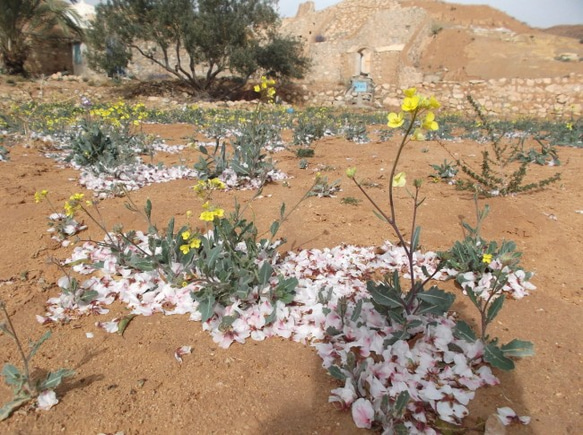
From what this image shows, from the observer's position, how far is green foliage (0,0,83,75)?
62.6ft

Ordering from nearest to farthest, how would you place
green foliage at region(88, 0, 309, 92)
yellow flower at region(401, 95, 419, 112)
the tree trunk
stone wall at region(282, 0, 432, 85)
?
yellow flower at region(401, 95, 419, 112) < green foliage at region(88, 0, 309, 92) < the tree trunk < stone wall at region(282, 0, 432, 85)

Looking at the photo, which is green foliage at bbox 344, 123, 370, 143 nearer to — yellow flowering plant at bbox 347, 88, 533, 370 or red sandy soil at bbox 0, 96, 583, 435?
red sandy soil at bbox 0, 96, 583, 435

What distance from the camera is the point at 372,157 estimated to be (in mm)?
6168

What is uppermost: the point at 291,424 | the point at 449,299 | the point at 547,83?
the point at 547,83

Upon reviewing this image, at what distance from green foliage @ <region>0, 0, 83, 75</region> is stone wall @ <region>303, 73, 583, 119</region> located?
15.9 meters

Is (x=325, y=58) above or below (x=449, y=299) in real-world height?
above

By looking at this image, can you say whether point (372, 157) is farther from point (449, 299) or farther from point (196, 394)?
point (196, 394)

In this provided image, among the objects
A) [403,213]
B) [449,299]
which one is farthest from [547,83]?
[449,299]

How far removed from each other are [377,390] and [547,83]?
23017 millimetres

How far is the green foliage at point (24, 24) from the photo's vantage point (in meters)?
19.1

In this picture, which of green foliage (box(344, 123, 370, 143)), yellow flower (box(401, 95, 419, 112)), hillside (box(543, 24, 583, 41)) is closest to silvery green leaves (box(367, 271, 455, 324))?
yellow flower (box(401, 95, 419, 112))

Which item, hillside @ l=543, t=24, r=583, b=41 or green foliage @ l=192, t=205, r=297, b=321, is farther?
hillside @ l=543, t=24, r=583, b=41

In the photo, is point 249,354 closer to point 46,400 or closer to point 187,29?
point 46,400

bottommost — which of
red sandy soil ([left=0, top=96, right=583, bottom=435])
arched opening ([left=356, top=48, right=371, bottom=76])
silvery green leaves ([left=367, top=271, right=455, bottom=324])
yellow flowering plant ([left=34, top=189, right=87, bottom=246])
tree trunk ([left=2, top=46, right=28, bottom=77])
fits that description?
red sandy soil ([left=0, top=96, right=583, bottom=435])
